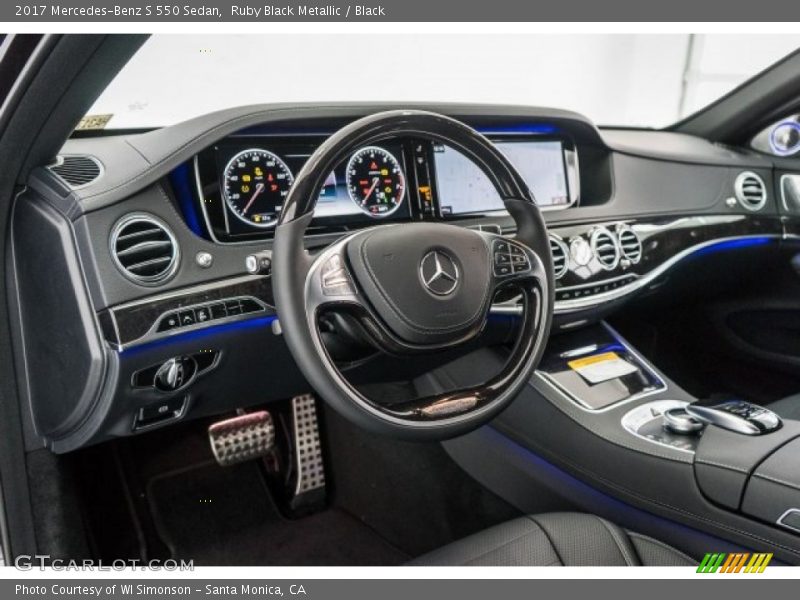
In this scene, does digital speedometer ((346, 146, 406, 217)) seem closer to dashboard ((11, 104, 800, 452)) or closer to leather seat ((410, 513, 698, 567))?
dashboard ((11, 104, 800, 452))

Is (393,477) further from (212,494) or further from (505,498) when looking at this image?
(212,494)

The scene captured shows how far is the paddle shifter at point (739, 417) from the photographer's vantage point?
130cm

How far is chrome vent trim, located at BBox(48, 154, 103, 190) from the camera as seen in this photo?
1.15 meters

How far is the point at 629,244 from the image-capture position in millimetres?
1780

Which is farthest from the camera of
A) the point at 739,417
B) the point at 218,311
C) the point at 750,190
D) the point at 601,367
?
the point at 750,190

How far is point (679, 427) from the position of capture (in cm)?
138

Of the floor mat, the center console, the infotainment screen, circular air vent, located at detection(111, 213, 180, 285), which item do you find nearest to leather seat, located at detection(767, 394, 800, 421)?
the center console

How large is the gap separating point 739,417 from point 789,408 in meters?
0.38

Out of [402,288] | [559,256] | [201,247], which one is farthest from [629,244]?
[201,247]

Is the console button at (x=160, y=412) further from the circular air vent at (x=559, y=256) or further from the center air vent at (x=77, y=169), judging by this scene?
the circular air vent at (x=559, y=256)

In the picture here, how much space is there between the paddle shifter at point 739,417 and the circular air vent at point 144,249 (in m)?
1.01

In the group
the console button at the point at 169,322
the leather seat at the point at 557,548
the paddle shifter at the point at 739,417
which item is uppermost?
the console button at the point at 169,322

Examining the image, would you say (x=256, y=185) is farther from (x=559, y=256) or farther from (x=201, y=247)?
(x=559, y=256)

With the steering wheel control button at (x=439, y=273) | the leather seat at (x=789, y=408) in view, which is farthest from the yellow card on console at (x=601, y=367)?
the steering wheel control button at (x=439, y=273)
